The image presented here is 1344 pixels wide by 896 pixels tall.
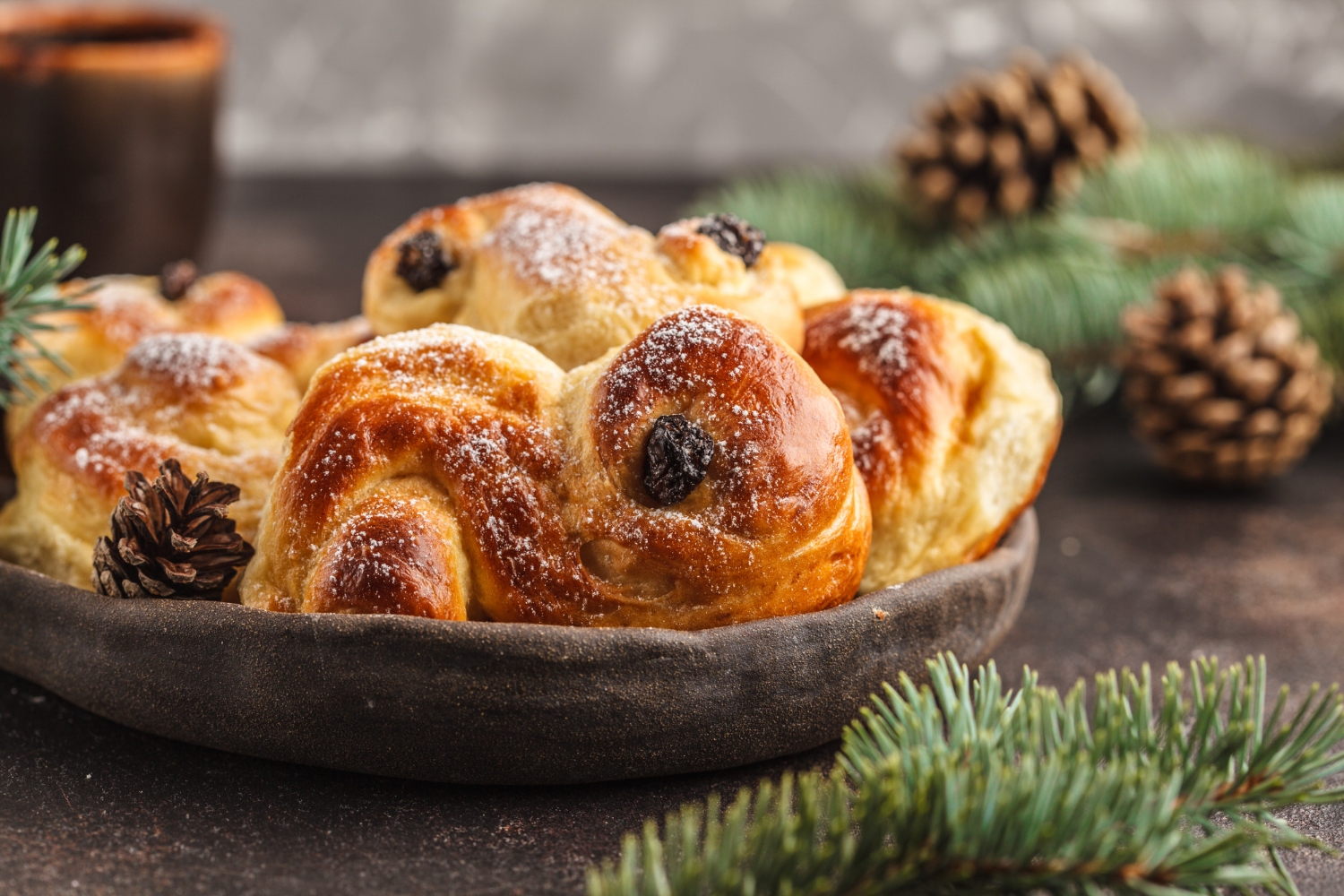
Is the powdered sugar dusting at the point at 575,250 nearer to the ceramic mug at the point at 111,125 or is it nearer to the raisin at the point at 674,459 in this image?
the raisin at the point at 674,459

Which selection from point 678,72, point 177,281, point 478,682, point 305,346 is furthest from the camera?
point 678,72

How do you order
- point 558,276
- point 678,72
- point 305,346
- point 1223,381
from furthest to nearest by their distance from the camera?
point 678,72, point 1223,381, point 305,346, point 558,276

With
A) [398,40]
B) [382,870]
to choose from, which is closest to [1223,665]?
[382,870]

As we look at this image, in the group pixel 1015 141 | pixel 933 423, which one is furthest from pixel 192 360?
pixel 1015 141

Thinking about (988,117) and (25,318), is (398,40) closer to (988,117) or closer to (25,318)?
(988,117)

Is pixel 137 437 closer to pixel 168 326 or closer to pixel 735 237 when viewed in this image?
pixel 168 326

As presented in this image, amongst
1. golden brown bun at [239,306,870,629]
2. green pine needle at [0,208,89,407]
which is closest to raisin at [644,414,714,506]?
golden brown bun at [239,306,870,629]

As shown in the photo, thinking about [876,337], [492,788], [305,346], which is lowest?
[492,788]
